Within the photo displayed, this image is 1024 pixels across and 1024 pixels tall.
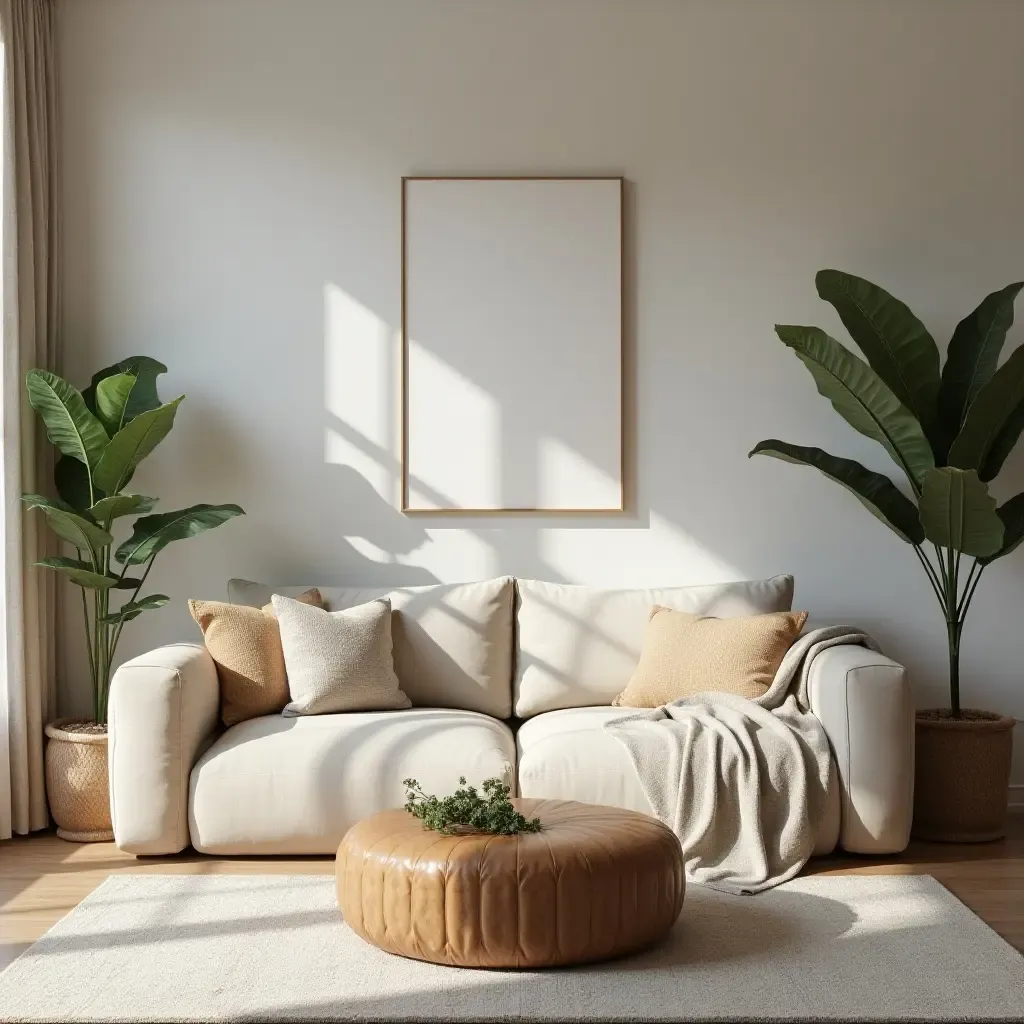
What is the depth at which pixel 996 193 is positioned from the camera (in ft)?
14.4

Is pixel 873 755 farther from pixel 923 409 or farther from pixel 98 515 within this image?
pixel 98 515

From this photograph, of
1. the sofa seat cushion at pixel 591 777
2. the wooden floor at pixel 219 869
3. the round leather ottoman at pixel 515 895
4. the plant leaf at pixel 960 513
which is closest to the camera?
the round leather ottoman at pixel 515 895

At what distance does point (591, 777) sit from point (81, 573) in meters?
1.78

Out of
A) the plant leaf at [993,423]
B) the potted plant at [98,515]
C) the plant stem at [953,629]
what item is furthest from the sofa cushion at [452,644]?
the plant leaf at [993,423]

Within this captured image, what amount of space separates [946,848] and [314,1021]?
2.26 meters

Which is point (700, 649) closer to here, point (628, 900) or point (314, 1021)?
point (628, 900)

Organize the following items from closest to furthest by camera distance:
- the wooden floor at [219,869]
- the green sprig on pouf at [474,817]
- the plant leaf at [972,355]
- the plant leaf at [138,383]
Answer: the green sprig on pouf at [474,817] < the wooden floor at [219,869] < the plant leaf at [972,355] < the plant leaf at [138,383]

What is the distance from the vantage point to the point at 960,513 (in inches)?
144

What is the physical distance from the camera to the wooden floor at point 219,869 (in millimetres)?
3051

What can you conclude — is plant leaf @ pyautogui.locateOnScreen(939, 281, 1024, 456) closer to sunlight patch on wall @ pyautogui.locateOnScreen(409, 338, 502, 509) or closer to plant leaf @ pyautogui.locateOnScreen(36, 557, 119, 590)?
sunlight patch on wall @ pyautogui.locateOnScreen(409, 338, 502, 509)

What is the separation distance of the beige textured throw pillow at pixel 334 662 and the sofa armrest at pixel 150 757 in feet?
1.34

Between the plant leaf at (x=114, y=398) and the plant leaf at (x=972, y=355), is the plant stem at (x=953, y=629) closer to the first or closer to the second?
the plant leaf at (x=972, y=355)

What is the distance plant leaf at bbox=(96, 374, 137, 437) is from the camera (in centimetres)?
393

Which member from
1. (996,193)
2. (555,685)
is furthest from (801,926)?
(996,193)
